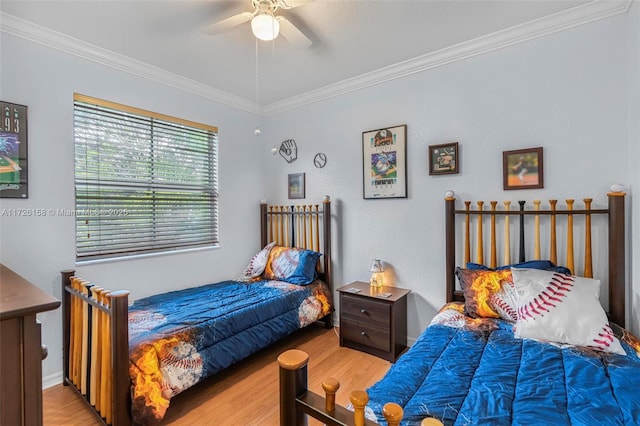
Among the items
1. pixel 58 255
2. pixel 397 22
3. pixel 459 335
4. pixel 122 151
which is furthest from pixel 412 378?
pixel 122 151

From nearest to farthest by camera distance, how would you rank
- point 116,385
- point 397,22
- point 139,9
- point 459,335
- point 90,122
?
point 116,385 < point 459,335 < point 139,9 < point 397,22 < point 90,122

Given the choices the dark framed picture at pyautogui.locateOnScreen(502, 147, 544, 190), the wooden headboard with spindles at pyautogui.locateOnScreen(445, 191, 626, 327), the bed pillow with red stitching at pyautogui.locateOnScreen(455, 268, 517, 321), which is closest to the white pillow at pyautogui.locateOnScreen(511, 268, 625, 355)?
the bed pillow with red stitching at pyautogui.locateOnScreen(455, 268, 517, 321)

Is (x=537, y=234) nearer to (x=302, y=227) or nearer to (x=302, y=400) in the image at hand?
(x=302, y=400)

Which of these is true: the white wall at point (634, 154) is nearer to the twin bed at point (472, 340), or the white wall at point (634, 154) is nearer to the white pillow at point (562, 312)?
the twin bed at point (472, 340)

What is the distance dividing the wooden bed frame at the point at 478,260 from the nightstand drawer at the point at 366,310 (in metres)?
0.54

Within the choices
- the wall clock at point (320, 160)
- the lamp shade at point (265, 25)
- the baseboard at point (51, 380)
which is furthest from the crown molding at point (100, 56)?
the baseboard at point (51, 380)

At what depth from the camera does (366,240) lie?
3.11 meters

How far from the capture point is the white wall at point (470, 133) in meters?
2.03

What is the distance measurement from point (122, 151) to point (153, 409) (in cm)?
207

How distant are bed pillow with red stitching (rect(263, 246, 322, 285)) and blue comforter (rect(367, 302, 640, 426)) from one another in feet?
5.21

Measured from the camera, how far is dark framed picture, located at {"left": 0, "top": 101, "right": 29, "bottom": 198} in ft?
6.74

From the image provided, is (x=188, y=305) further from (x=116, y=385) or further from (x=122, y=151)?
(x=122, y=151)

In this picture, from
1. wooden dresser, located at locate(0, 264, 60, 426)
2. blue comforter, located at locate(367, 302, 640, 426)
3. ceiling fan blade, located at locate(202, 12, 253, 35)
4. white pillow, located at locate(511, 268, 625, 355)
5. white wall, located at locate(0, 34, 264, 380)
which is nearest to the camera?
Result: wooden dresser, located at locate(0, 264, 60, 426)

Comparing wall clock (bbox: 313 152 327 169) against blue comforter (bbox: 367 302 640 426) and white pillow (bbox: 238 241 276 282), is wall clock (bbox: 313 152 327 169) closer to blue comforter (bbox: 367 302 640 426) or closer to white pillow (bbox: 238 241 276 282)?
white pillow (bbox: 238 241 276 282)
